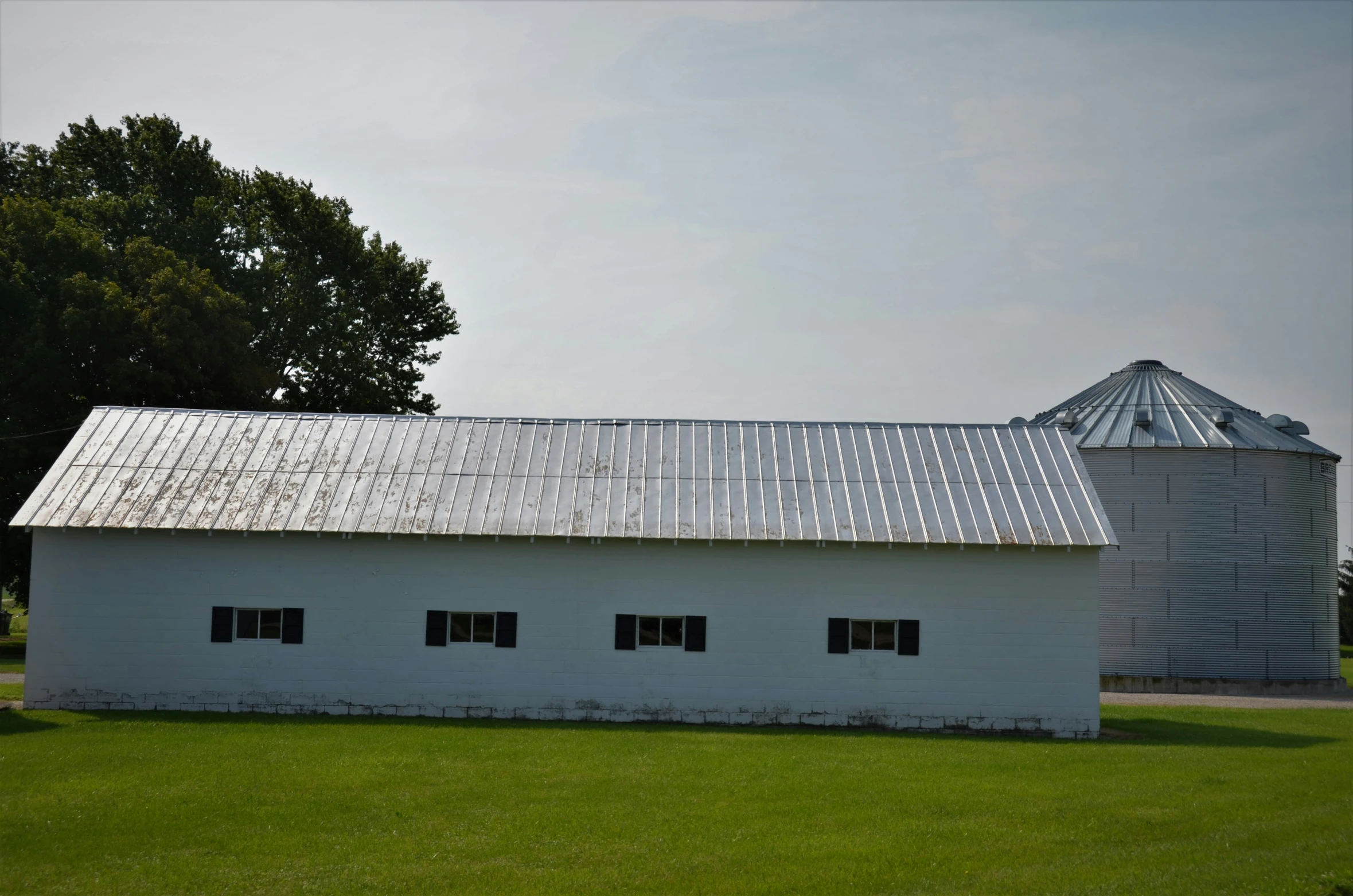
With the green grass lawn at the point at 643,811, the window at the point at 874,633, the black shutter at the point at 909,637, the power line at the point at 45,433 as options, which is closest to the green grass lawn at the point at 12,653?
the power line at the point at 45,433

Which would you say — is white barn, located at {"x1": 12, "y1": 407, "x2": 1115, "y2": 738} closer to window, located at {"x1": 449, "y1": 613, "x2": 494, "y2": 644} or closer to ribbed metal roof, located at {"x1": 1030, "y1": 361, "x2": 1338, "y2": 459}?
window, located at {"x1": 449, "y1": 613, "x2": 494, "y2": 644}

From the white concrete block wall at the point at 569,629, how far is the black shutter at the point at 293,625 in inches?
5.2

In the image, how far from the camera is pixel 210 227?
44.3 m

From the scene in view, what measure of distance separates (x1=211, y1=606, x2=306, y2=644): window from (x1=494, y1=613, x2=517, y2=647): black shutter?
387cm

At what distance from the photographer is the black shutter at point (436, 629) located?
22.9 m

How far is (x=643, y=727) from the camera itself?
21781 millimetres

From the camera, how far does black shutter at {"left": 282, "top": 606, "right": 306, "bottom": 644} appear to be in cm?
2297

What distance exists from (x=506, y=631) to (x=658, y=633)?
3.03 meters

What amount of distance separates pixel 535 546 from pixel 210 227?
2803 cm

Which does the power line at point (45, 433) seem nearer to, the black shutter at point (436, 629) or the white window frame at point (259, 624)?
the white window frame at point (259, 624)

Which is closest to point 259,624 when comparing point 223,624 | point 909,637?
point 223,624

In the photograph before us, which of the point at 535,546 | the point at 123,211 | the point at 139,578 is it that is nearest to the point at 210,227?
the point at 123,211

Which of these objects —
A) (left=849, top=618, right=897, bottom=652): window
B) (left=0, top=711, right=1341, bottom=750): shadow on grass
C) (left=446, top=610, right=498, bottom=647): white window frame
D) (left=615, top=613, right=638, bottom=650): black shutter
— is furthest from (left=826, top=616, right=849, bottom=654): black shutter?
(left=446, top=610, right=498, bottom=647): white window frame

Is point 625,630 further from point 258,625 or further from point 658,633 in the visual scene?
point 258,625
